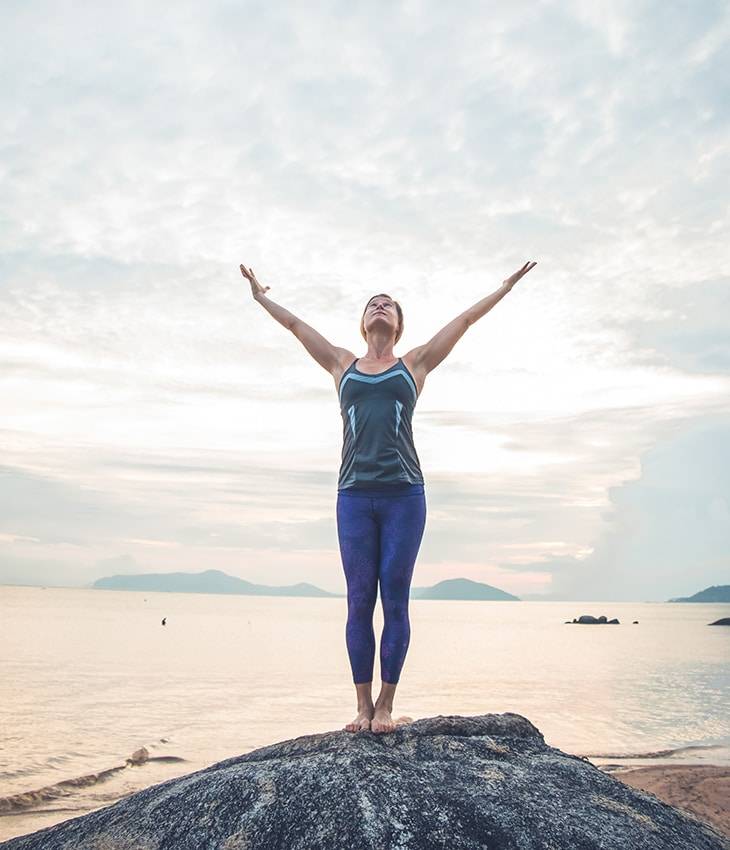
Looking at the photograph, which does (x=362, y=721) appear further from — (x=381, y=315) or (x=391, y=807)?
(x=381, y=315)

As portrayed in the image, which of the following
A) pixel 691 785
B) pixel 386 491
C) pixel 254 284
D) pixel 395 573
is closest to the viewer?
pixel 395 573

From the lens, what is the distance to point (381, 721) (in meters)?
5.11

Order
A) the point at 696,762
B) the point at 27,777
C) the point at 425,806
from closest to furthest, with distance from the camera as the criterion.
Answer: the point at 425,806 < the point at 27,777 < the point at 696,762

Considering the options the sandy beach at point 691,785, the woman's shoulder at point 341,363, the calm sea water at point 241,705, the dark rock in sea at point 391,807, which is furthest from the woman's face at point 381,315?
the calm sea water at point 241,705

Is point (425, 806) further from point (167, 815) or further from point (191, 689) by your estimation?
point (191, 689)

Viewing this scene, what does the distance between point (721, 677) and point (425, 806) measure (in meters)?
37.0

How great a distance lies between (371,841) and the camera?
3.79 meters

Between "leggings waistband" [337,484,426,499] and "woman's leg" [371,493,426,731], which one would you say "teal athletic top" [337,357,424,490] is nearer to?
"leggings waistband" [337,484,426,499]

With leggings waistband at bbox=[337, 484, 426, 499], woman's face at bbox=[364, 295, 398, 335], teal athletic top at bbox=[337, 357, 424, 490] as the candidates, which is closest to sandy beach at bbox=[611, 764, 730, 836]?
leggings waistband at bbox=[337, 484, 426, 499]

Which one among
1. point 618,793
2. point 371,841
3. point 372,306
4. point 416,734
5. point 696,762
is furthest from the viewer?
point 696,762

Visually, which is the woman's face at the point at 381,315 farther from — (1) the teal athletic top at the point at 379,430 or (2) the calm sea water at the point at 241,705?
(2) the calm sea water at the point at 241,705

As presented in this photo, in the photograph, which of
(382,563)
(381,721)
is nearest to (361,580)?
(382,563)

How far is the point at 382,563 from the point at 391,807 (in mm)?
1691

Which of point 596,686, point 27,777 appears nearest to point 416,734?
point 27,777
